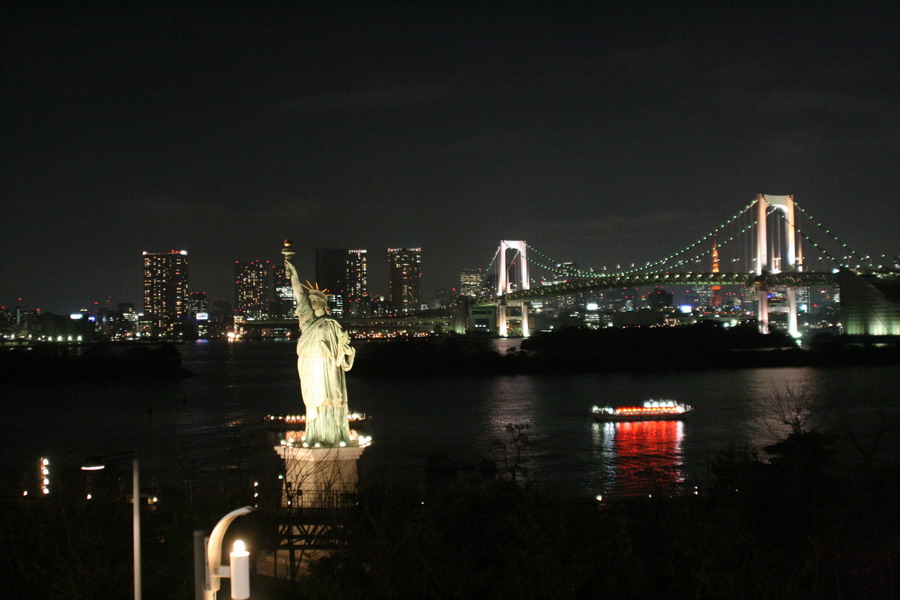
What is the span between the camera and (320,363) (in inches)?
256

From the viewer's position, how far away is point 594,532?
496 centimetres

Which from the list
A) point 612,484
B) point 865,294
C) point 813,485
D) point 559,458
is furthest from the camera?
point 865,294

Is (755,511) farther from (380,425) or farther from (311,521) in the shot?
(380,425)

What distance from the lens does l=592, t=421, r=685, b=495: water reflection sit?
11.6 meters

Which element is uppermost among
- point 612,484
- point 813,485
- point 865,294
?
point 865,294

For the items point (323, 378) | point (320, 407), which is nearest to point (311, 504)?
point (320, 407)

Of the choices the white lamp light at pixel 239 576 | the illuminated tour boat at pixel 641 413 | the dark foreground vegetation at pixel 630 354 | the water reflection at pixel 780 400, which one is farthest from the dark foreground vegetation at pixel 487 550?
the dark foreground vegetation at pixel 630 354

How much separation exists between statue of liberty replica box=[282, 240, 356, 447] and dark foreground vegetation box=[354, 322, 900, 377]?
30.1 m

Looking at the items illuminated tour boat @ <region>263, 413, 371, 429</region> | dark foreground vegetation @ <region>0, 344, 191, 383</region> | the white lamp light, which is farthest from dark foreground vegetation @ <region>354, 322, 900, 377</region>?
the white lamp light

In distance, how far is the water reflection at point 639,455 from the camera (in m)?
11.6

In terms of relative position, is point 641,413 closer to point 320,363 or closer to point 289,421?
point 289,421

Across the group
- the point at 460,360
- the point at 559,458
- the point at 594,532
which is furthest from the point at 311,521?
the point at 460,360

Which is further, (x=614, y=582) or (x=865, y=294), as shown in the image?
(x=865, y=294)

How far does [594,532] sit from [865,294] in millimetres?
41334
